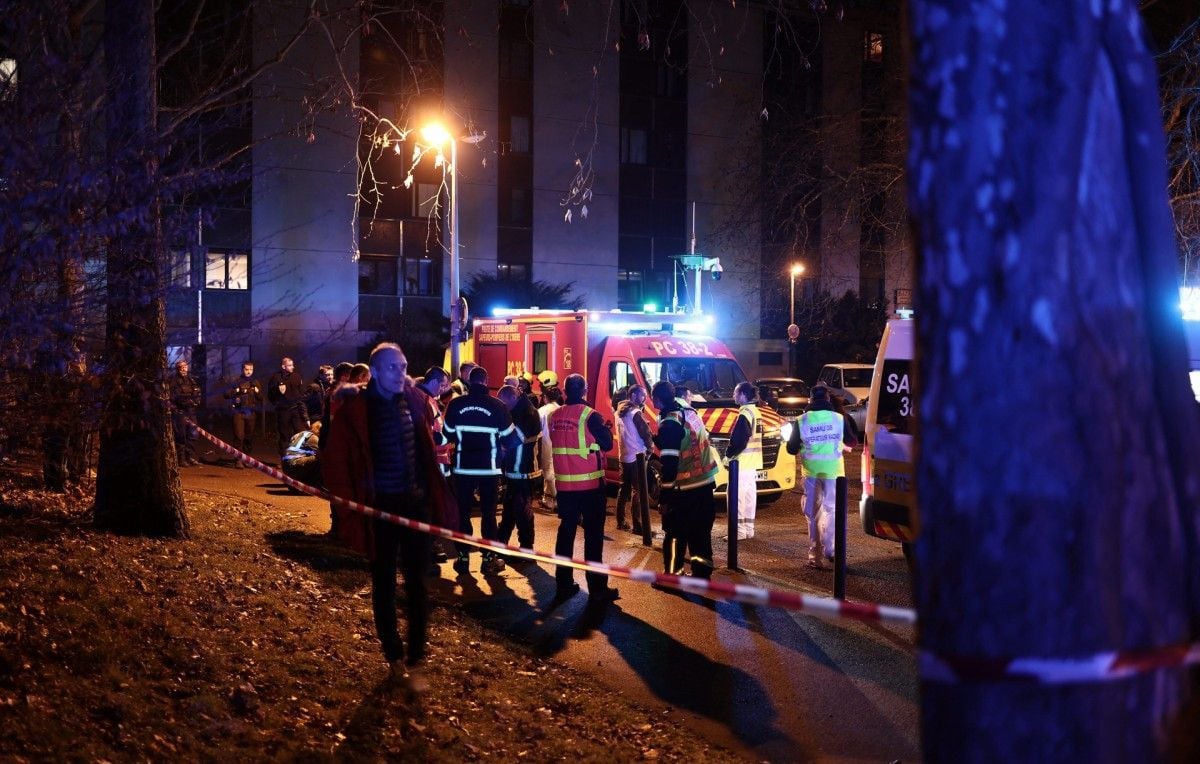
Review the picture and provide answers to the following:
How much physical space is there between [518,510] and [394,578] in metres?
3.95

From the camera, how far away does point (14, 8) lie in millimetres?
6406

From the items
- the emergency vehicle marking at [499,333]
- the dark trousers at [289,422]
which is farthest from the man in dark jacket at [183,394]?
the dark trousers at [289,422]

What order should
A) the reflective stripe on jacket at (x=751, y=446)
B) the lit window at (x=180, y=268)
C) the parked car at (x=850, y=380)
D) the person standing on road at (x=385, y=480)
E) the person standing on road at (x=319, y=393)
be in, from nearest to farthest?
the person standing on road at (x=385, y=480)
the lit window at (x=180, y=268)
the reflective stripe on jacket at (x=751, y=446)
the person standing on road at (x=319, y=393)
the parked car at (x=850, y=380)

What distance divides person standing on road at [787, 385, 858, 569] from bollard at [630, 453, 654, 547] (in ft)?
6.39

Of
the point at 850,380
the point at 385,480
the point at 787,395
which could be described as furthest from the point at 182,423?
the point at 850,380

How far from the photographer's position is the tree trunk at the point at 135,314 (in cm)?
654

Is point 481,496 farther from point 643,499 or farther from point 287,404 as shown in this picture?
point 287,404

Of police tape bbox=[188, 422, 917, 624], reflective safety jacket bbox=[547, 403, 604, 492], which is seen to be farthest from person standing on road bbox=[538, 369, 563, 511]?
police tape bbox=[188, 422, 917, 624]

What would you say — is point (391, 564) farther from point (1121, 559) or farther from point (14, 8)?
point (1121, 559)

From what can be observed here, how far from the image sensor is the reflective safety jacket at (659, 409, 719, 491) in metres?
8.84

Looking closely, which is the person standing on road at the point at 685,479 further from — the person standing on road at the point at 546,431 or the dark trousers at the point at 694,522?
the person standing on road at the point at 546,431

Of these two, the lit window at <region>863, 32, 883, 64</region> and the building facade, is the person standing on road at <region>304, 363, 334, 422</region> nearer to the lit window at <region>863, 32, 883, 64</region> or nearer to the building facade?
the lit window at <region>863, 32, 883, 64</region>

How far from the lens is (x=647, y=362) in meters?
15.0

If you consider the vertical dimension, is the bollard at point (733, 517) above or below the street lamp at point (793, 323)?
below
